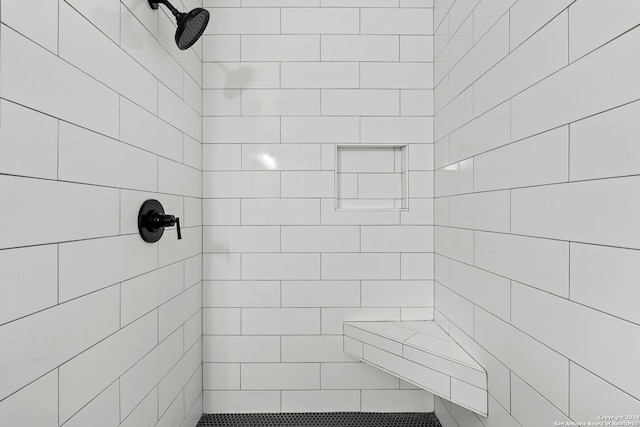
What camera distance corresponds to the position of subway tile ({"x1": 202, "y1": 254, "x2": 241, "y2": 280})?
1520 mm

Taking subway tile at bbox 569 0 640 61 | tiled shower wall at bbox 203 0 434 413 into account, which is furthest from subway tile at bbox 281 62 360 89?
subway tile at bbox 569 0 640 61

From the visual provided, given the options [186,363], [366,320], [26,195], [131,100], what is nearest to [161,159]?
[131,100]

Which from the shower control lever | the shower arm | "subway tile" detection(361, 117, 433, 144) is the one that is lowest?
the shower control lever

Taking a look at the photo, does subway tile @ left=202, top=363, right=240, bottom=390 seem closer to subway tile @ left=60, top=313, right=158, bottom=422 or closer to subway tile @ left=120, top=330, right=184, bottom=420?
subway tile @ left=120, top=330, right=184, bottom=420

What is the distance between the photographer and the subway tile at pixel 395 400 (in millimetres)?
1530

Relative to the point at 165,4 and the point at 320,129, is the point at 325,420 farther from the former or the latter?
the point at 165,4

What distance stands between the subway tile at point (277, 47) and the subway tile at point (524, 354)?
49.7 inches

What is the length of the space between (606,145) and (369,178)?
102 cm

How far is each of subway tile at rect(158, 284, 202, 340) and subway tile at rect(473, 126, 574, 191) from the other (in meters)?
1.11

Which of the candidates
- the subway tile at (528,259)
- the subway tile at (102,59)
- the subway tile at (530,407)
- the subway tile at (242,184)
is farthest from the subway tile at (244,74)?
the subway tile at (530,407)

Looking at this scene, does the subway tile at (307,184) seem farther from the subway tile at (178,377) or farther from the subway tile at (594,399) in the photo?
the subway tile at (594,399)

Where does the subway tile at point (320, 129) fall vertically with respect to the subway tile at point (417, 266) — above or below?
above

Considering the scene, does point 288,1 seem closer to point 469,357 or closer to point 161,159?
point 161,159

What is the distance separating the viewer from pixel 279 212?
152cm
